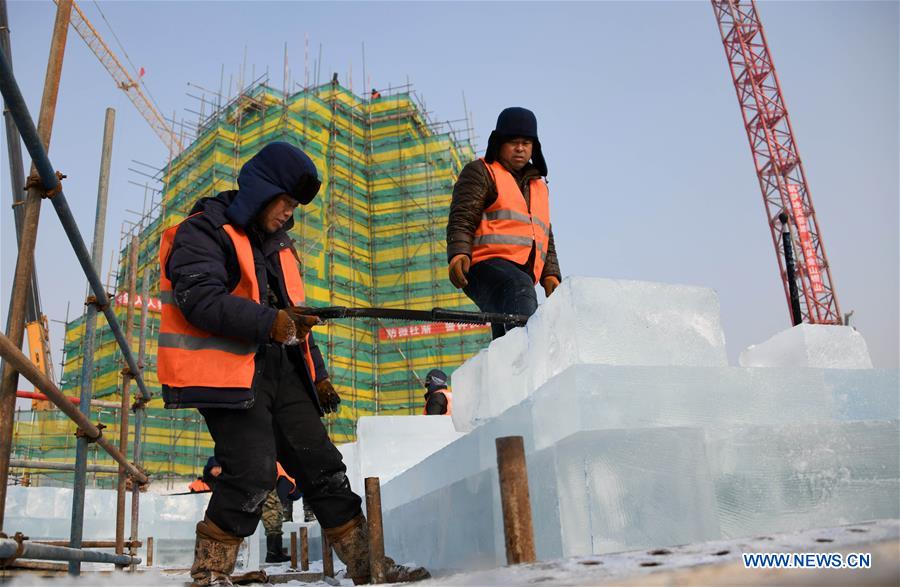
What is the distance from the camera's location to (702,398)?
196cm

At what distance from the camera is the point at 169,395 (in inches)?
88.0

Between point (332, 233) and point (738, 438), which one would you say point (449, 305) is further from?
point (738, 438)

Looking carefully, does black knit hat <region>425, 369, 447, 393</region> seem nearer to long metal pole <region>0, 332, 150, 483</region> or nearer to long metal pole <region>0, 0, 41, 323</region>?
long metal pole <region>0, 332, 150, 483</region>

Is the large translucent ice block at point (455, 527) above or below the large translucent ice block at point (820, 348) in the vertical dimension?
below

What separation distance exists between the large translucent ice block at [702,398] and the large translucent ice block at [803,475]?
57mm

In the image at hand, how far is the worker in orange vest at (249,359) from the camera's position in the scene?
87.0 inches

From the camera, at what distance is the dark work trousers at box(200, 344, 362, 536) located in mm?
2219

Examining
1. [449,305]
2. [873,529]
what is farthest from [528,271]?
[449,305]

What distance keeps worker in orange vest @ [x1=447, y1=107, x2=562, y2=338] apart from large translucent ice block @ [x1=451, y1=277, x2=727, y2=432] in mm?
835

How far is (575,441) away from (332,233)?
20.8 m

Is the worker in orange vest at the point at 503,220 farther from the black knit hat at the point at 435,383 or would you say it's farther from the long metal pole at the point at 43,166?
the black knit hat at the point at 435,383

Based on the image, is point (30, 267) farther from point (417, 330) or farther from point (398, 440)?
point (417, 330)

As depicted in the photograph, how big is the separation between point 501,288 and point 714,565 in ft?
6.86

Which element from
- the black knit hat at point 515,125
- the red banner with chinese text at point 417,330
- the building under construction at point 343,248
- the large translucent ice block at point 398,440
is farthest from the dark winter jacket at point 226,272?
the red banner with chinese text at point 417,330
